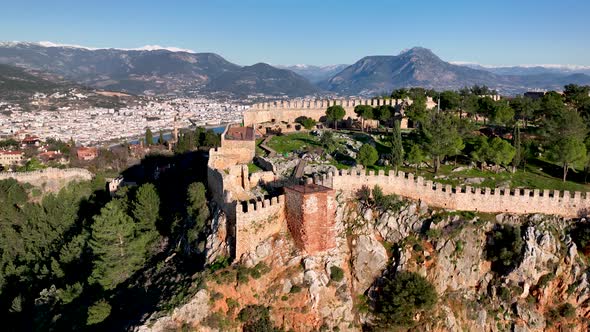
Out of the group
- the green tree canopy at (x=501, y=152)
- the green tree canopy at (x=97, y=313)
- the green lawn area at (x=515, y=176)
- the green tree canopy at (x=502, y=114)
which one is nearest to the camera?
the green tree canopy at (x=97, y=313)

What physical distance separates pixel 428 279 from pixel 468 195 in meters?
6.17

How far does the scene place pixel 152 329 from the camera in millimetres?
24234

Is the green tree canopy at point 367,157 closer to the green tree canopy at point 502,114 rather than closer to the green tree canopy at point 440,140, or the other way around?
the green tree canopy at point 440,140

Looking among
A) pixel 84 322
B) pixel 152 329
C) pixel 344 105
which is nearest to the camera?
pixel 152 329

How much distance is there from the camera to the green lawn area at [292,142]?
42741mm

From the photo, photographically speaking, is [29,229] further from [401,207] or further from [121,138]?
[121,138]

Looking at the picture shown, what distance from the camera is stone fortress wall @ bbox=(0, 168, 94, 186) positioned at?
59.5 m

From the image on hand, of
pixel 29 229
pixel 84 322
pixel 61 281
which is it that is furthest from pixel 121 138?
pixel 84 322

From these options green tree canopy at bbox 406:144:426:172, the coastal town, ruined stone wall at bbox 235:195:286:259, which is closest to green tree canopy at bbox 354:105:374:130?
green tree canopy at bbox 406:144:426:172

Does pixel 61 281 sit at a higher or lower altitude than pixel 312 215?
lower

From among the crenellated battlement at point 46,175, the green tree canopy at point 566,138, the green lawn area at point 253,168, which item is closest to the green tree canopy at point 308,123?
the green lawn area at point 253,168

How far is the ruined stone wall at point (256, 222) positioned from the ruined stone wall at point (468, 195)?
13.1 feet

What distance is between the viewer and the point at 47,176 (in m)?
60.3

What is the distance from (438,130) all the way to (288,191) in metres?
14.3
